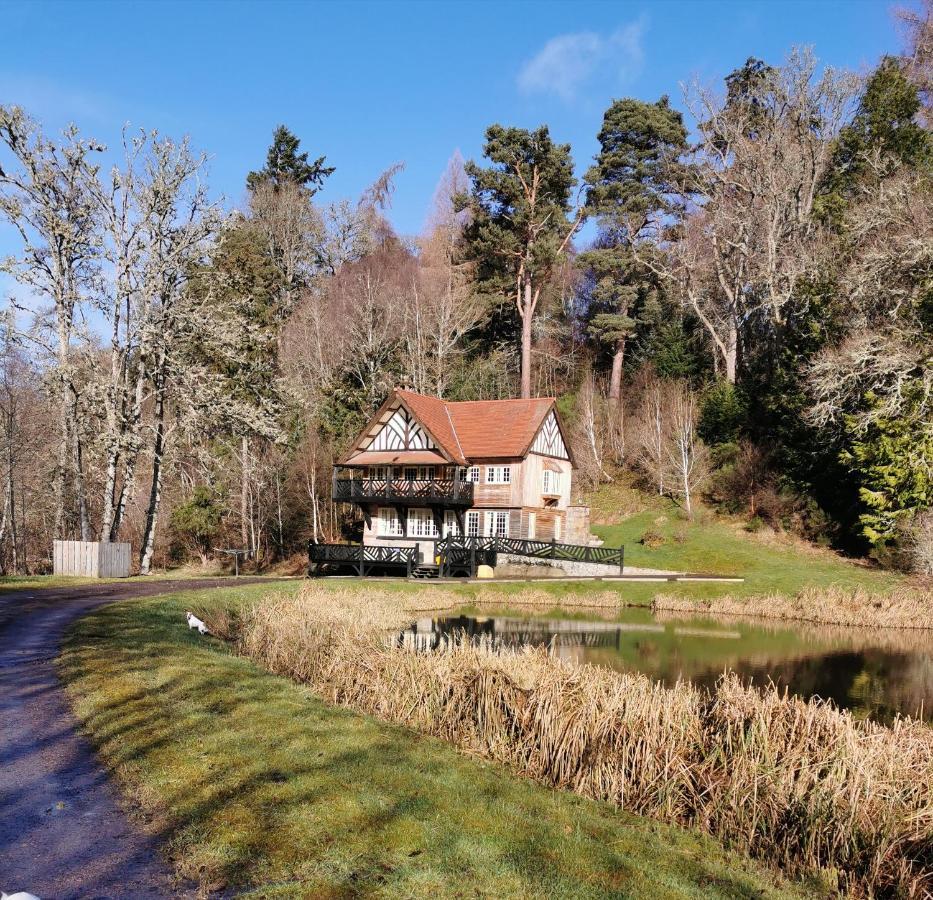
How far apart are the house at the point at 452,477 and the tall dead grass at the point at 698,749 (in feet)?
81.9

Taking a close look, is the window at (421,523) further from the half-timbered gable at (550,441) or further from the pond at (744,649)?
the pond at (744,649)

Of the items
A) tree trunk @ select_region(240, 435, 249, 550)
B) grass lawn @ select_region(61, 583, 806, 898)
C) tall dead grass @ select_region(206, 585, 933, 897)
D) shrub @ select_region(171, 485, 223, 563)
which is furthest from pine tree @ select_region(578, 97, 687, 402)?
grass lawn @ select_region(61, 583, 806, 898)

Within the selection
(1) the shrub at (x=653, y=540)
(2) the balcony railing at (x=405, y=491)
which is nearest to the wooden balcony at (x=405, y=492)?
(2) the balcony railing at (x=405, y=491)

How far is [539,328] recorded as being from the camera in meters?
50.8

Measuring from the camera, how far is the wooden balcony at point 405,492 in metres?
35.5

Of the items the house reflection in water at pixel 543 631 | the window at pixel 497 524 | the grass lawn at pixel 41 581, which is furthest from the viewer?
the window at pixel 497 524

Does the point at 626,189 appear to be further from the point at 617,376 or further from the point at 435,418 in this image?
the point at 435,418

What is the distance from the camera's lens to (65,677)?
1038 centimetres

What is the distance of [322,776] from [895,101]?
43990 millimetres

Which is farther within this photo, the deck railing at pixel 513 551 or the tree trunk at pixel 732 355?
the tree trunk at pixel 732 355

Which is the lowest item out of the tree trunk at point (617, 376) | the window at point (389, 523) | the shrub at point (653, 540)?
the shrub at point (653, 540)

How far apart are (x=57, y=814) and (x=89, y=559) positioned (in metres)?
20.9

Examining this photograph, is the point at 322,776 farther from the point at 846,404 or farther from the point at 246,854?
the point at 846,404

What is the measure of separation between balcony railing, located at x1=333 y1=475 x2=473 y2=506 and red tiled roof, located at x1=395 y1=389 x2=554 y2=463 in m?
1.59
